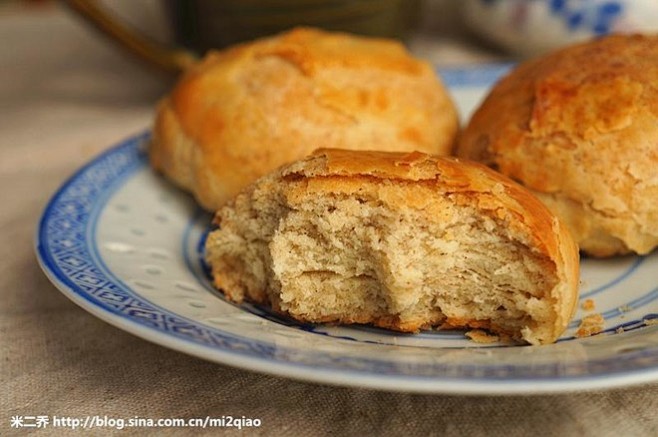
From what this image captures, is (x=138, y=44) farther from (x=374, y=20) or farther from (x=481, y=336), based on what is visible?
(x=481, y=336)

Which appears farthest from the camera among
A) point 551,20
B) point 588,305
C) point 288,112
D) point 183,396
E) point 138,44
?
point 551,20

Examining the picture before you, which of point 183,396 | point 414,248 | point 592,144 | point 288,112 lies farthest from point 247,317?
point 592,144

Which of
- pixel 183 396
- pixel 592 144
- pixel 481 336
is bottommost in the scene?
pixel 183 396

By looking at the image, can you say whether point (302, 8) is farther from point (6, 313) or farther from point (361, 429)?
point (361, 429)

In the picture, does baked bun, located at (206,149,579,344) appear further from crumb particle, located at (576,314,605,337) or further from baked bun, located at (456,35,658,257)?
baked bun, located at (456,35,658,257)

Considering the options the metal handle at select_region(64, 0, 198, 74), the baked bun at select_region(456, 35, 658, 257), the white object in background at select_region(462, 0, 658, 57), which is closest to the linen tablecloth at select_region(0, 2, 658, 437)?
the baked bun at select_region(456, 35, 658, 257)

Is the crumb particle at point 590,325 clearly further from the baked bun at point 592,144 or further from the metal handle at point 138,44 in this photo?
the metal handle at point 138,44
